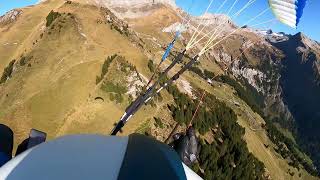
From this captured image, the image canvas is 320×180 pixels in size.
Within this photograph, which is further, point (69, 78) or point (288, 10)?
point (69, 78)

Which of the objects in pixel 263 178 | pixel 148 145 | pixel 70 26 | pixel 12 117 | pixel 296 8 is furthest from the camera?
pixel 263 178

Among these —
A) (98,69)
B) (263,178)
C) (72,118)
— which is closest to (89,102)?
(72,118)

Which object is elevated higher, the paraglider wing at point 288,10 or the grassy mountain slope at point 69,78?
the paraglider wing at point 288,10

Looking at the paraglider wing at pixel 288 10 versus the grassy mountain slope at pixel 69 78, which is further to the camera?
the grassy mountain slope at pixel 69 78

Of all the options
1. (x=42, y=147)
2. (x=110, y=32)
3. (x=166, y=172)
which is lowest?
(x=110, y=32)

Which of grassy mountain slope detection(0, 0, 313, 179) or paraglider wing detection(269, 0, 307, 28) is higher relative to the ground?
paraglider wing detection(269, 0, 307, 28)

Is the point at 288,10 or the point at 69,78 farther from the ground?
the point at 288,10

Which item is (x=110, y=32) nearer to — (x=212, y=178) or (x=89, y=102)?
(x=89, y=102)

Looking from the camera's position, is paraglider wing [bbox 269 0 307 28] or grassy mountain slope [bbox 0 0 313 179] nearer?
paraglider wing [bbox 269 0 307 28]
